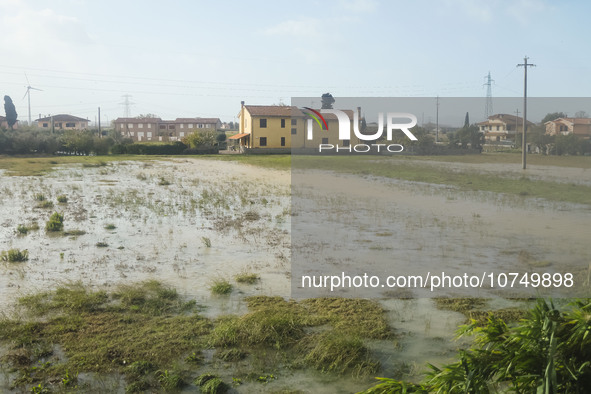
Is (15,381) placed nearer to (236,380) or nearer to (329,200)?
(236,380)

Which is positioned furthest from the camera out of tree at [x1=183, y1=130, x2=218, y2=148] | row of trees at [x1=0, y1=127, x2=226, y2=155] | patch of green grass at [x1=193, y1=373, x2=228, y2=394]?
tree at [x1=183, y1=130, x2=218, y2=148]

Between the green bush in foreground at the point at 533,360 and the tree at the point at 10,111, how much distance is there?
214 feet

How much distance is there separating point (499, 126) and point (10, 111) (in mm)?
53587

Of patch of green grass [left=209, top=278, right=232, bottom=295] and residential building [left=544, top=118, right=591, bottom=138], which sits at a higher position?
residential building [left=544, top=118, right=591, bottom=138]

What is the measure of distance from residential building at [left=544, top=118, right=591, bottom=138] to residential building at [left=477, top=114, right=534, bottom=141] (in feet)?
9.33

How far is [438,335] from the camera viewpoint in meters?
7.00

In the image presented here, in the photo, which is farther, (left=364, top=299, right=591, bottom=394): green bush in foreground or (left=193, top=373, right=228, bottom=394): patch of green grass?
(left=193, top=373, right=228, bottom=394): patch of green grass

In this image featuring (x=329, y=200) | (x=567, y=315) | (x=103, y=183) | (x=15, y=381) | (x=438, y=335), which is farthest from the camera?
(x=103, y=183)

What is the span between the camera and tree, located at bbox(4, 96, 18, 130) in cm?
5933

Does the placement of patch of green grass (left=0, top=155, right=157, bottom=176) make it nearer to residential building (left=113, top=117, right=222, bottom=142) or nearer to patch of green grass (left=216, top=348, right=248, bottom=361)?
patch of green grass (left=216, top=348, right=248, bottom=361)

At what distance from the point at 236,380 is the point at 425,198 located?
1347 cm

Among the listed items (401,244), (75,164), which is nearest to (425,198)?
(401,244)

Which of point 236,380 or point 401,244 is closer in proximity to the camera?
point 236,380

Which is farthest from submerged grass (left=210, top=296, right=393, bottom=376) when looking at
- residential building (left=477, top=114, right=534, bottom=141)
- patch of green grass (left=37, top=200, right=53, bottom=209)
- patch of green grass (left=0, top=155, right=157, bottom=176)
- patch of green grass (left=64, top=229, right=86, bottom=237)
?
patch of green grass (left=0, top=155, right=157, bottom=176)
